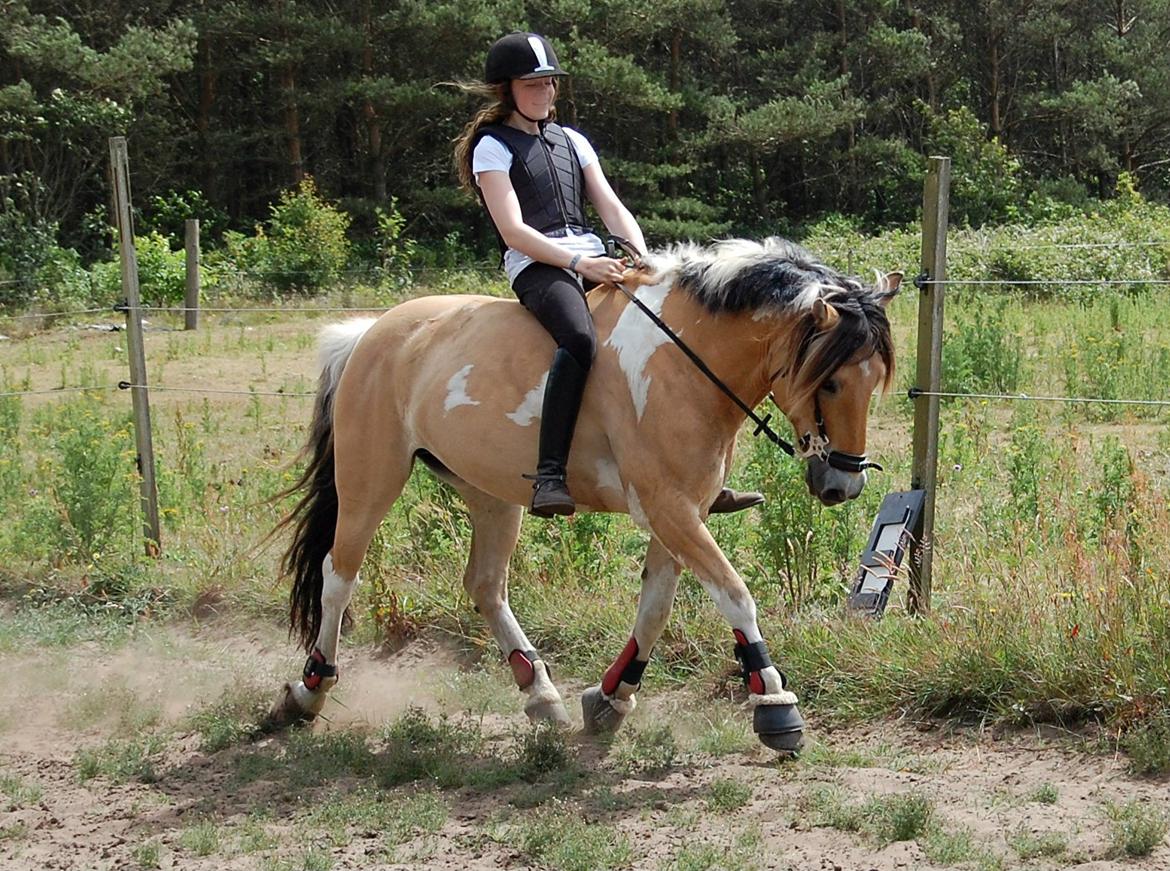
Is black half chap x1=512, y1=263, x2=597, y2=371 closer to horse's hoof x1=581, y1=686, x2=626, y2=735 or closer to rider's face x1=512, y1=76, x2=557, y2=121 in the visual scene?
rider's face x1=512, y1=76, x2=557, y2=121

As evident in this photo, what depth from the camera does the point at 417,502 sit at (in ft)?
24.9

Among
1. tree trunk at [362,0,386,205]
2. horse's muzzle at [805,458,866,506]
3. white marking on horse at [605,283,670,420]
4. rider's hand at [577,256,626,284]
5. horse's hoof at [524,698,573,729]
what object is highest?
tree trunk at [362,0,386,205]

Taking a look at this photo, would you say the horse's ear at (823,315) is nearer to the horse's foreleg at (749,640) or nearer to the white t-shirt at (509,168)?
the horse's foreleg at (749,640)

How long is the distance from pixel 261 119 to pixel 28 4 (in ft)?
23.3

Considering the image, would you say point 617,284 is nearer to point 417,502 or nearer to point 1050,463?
point 417,502

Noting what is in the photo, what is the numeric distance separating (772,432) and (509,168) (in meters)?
1.55

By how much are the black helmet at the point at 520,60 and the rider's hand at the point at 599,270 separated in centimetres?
77

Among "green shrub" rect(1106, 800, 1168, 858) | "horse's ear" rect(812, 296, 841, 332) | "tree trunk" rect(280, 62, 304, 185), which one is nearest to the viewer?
"green shrub" rect(1106, 800, 1168, 858)

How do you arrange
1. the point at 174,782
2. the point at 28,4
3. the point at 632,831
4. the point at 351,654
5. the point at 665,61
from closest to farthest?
1. the point at 632,831
2. the point at 174,782
3. the point at 351,654
4. the point at 28,4
5. the point at 665,61

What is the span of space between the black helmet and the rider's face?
0.05 metres

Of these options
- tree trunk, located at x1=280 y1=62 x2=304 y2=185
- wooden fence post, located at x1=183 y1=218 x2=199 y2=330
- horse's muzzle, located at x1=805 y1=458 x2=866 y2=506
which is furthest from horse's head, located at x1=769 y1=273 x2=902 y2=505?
tree trunk, located at x1=280 y1=62 x2=304 y2=185

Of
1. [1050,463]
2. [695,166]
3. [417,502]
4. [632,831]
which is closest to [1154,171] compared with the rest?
[695,166]

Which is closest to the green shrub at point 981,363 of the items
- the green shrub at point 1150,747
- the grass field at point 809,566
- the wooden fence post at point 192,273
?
the grass field at point 809,566

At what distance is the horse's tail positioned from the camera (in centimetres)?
608
